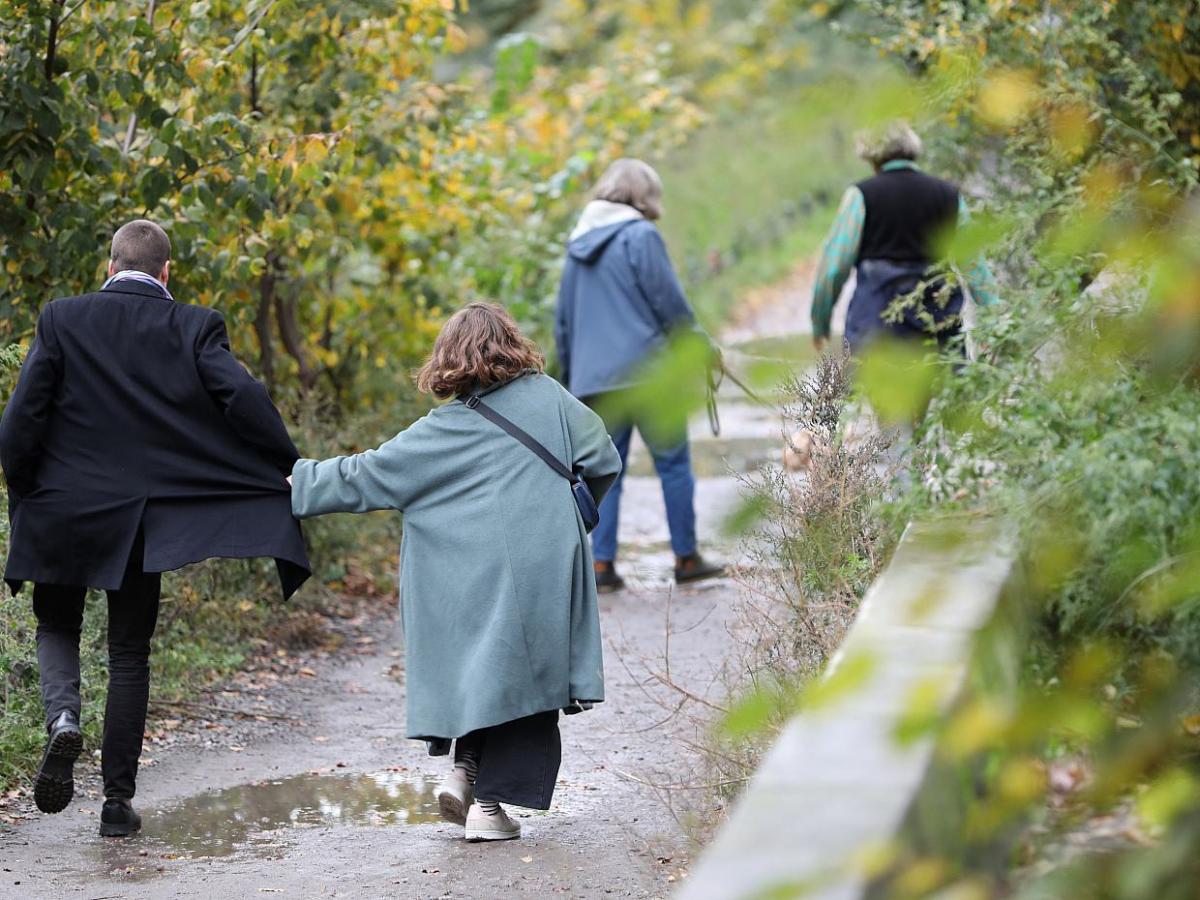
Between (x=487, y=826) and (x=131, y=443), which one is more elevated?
(x=131, y=443)

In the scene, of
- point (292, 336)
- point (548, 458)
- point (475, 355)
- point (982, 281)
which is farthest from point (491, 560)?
point (292, 336)

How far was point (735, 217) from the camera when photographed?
72.9 feet

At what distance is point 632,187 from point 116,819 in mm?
4053

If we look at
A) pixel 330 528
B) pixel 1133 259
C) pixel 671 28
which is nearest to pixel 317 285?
pixel 330 528

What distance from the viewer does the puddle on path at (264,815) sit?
16.2 ft

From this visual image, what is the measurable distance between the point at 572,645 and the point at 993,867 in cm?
242

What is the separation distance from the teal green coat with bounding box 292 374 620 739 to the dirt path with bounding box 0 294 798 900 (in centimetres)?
35

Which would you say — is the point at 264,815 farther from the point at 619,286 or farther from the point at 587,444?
the point at 619,286

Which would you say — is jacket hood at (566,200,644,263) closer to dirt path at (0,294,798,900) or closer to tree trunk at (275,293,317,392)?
tree trunk at (275,293,317,392)

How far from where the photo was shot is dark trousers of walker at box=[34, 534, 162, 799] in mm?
5008

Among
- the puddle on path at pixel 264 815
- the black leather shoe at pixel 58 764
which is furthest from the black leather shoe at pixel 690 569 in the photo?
the black leather shoe at pixel 58 764

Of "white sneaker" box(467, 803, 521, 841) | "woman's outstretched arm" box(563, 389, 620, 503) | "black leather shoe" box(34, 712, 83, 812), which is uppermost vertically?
"woman's outstretched arm" box(563, 389, 620, 503)

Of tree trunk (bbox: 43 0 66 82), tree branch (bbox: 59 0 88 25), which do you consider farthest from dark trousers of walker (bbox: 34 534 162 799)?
tree branch (bbox: 59 0 88 25)

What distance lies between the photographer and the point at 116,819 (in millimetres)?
5020
